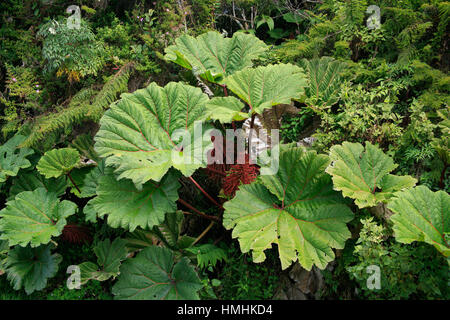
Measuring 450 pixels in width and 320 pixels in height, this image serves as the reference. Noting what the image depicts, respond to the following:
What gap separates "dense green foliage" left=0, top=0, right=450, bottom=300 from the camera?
7.55 feet

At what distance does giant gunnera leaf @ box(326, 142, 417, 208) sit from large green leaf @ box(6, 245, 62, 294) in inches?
93.4

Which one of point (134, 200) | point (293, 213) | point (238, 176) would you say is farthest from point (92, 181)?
point (293, 213)

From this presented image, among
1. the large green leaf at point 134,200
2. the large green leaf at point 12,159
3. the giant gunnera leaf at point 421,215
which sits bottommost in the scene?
the large green leaf at point 12,159

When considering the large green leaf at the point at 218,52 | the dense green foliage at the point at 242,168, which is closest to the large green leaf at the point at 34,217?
the dense green foliage at the point at 242,168

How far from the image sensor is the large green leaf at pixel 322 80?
3045mm

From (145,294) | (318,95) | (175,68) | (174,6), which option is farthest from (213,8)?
(145,294)

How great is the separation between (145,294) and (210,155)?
119cm

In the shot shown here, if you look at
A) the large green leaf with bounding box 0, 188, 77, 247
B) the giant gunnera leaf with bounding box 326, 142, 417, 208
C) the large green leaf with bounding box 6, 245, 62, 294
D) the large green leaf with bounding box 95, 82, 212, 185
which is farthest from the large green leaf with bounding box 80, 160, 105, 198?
the giant gunnera leaf with bounding box 326, 142, 417, 208

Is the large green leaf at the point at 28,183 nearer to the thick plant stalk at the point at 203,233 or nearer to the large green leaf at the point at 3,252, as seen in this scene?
the large green leaf at the point at 3,252

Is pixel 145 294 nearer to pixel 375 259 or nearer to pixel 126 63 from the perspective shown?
pixel 375 259

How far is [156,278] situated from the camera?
2.62m

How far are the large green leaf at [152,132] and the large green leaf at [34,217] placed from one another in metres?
0.68

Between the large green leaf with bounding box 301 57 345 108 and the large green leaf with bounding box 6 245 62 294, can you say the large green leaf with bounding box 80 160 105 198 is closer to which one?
the large green leaf with bounding box 6 245 62 294

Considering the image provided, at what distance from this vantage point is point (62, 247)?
3.33 m
